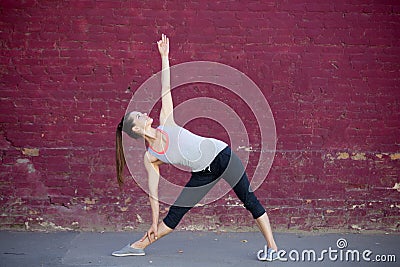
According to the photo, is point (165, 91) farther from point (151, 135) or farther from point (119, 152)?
point (119, 152)

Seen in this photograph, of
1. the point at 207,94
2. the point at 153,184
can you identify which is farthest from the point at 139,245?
the point at 207,94

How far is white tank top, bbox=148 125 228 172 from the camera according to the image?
586 centimetres

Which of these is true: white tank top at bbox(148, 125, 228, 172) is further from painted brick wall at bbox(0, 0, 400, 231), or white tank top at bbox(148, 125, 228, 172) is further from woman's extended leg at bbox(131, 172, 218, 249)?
painted brick wall at bbox(0, 0, 400, 231)

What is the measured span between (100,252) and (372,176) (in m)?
3.13

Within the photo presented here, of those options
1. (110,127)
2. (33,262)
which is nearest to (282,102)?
(110,127)

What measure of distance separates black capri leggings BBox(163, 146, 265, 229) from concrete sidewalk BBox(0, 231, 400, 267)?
0.51 metres

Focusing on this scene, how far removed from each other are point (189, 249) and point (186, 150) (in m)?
1.29

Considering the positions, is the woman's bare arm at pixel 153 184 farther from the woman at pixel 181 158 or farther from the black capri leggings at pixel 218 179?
the black capri leggings at pixel 218 179

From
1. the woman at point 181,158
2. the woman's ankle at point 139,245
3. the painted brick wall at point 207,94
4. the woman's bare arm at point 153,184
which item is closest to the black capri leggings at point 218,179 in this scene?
the woman at point 181,158

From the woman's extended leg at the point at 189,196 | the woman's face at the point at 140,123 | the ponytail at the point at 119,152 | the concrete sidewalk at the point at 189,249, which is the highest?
the woman's face at the point at 140,123

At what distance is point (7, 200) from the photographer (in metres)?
7.25

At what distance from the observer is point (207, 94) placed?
726 cm

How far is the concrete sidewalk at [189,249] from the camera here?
20.1 ft

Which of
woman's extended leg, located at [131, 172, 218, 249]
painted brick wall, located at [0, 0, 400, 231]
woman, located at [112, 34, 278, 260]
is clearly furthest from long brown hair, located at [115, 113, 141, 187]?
painted brick wall, located at [0, 0, 400, 231]
